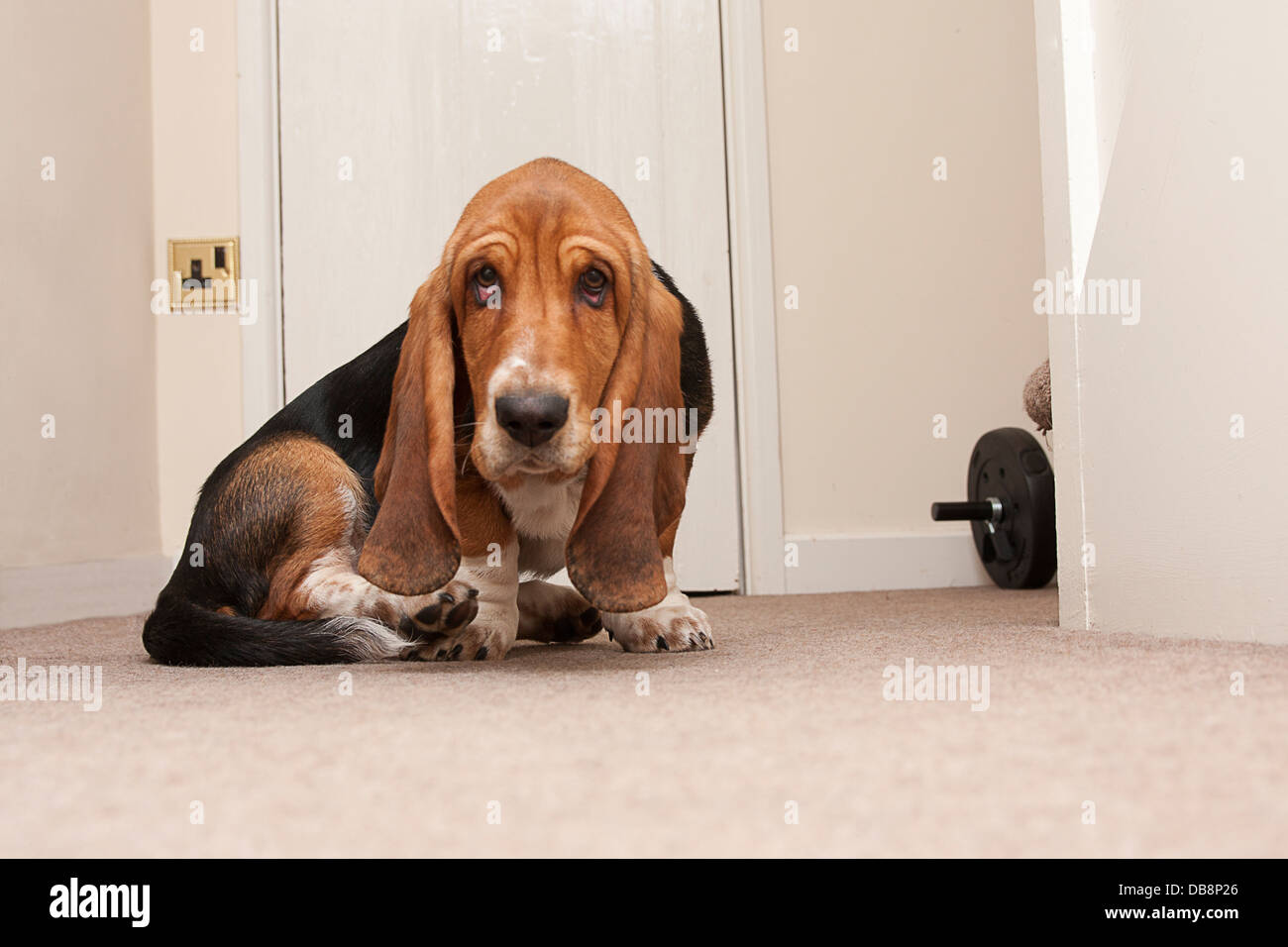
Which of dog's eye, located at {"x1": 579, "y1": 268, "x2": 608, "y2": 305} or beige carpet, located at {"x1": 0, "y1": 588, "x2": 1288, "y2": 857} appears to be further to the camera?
dog's eye, located at {"x1": 579, "y1": 268, "x2": 608, "y2": 305}

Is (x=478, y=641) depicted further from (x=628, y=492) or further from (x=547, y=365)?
(x=547, y=365)

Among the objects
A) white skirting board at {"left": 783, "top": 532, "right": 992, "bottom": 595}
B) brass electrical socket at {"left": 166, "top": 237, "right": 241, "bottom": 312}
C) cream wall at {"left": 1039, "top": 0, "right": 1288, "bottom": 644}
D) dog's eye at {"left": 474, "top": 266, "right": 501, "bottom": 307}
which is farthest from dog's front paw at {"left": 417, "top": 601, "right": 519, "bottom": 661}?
brass electrical socket at {"left": 166, "top": 237, "right": 241, "bottom": 312}

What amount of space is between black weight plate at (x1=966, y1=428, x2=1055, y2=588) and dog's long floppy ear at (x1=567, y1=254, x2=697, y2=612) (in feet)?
7.10

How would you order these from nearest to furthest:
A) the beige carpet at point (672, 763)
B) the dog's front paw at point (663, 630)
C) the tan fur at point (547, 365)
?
1. the beige carpet at point (672, 763)
2. the tan fur at point (547, 365)
3. the dog's front paw at point (663, 630)

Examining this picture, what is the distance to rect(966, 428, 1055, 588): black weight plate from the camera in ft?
12.2

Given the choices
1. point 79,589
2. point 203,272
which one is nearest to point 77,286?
point 203,272

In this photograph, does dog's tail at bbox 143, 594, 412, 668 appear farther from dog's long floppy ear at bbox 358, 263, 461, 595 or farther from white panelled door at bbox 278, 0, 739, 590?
white panelled door at bbox 278, 0, 739, 590

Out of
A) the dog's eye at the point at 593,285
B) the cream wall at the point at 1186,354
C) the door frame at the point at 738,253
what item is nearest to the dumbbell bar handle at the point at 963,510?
the door frame at the point at 738,253

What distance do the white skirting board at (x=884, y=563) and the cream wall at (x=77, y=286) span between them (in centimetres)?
232

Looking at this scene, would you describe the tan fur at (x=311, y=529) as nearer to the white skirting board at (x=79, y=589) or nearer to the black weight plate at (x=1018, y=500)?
the white skirting board at (x=79, y=589)

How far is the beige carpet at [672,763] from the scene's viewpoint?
0.84m

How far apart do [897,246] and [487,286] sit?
108 inches

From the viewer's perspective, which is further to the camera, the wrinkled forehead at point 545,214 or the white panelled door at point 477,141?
the white panelled door at point 477,141
